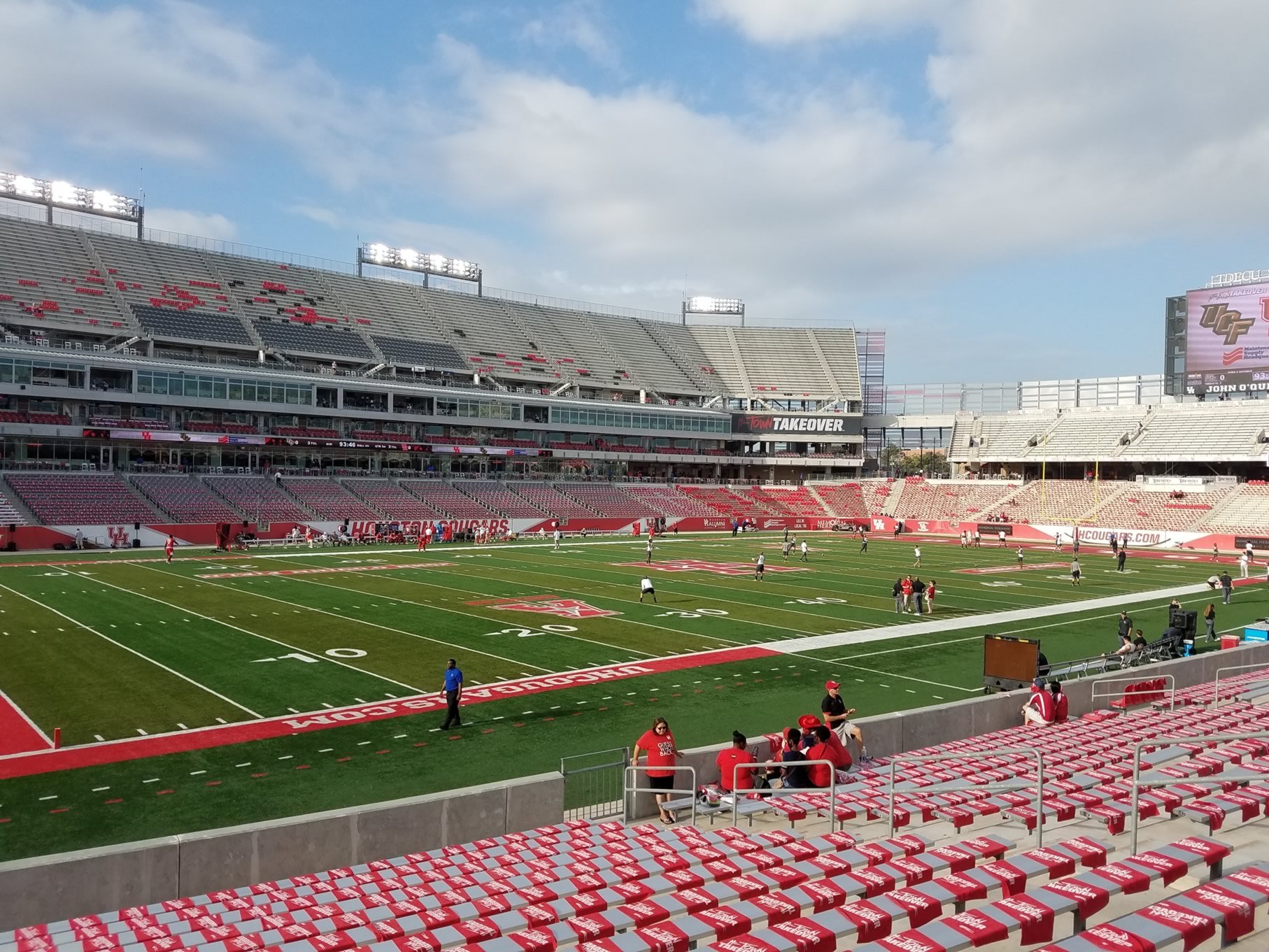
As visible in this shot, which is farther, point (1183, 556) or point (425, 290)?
point (425, 290)

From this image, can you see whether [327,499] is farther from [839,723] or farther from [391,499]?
[839,723]

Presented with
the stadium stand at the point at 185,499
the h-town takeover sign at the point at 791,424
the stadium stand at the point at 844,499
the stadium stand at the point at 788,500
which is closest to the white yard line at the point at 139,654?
the stadium stand at the point at 185,499

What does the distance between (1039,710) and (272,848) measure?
38.2ft

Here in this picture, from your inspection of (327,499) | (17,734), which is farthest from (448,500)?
(17,734)

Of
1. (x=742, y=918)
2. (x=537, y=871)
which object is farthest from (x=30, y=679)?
(x=742, y=918)

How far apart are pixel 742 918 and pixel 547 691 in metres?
12.1

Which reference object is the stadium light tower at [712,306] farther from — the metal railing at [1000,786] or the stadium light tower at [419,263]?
the metal railing at [1000,786]

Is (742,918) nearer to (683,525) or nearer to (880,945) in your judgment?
(880,945)

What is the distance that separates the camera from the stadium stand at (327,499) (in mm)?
57312

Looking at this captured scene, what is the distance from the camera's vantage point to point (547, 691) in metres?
18.2

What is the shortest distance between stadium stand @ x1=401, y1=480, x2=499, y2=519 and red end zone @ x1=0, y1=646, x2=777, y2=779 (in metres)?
43.2

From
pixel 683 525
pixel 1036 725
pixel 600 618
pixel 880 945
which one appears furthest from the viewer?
pixel 683 525

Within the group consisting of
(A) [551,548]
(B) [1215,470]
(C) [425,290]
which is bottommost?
(A) [551,548]

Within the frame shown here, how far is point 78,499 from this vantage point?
165 ft
